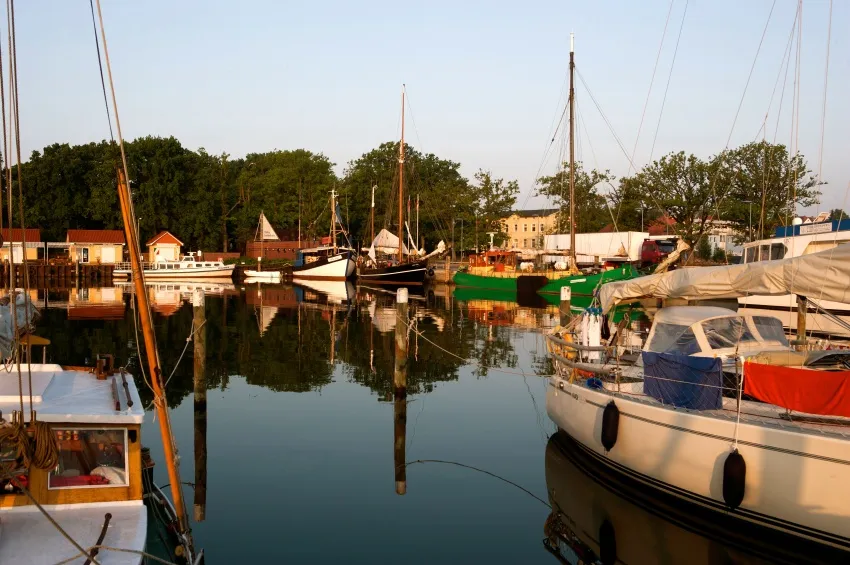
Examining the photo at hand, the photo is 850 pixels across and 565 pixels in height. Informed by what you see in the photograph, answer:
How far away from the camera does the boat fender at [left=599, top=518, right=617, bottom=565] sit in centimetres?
1245

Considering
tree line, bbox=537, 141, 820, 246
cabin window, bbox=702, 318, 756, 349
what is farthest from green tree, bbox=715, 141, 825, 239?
cabin window, bbox=702, 318, 756, 349

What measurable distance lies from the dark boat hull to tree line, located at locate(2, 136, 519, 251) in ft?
Answer: 34.4

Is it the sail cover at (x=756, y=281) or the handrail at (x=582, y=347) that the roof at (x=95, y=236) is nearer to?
the sail cover at (x=756, y=281)

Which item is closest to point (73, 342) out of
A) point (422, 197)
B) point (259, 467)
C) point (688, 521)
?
point (259, 467)

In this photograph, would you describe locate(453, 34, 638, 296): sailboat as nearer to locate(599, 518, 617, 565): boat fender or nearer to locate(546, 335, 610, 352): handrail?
locate(546, 335, 610, 352): handrail

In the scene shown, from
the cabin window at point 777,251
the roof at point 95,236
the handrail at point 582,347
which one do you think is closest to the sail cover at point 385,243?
the roof at point 95,236

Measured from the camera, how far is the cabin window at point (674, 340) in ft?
51.2

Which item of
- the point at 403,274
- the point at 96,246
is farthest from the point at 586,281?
the point at 96,246

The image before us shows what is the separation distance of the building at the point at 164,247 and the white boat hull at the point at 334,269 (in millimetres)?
19354

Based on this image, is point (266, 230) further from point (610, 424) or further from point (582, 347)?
point (610, 424)

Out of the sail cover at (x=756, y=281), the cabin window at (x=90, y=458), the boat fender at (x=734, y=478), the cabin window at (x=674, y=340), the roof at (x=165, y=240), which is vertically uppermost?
the roof at (x=165, y=240)

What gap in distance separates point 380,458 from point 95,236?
293 ft

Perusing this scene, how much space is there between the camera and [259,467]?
660 inches

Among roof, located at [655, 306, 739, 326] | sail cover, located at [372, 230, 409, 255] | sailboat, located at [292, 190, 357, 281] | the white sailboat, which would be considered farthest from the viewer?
sail cover, located at [372, 230, 409, 255]
